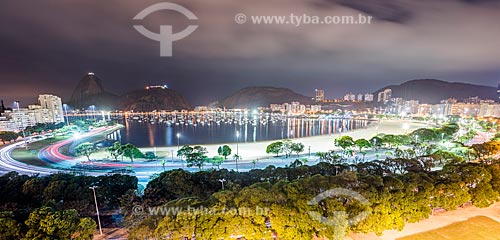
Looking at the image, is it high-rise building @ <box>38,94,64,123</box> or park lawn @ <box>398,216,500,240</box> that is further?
high-rise building @ <box>38,94,64,123</box>

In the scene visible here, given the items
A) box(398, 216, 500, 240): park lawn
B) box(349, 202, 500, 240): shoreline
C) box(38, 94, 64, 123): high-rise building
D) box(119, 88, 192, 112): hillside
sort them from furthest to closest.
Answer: box(119, 88, 192, 112): hillside
box(38, 94, 64, 123): high-rise building
box(349, 202, 500, 240): shoreline
box(398, 216, 500, 240): park lawn

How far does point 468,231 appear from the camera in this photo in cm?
1291

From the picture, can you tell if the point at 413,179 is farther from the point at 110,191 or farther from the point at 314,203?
the point at 110,191

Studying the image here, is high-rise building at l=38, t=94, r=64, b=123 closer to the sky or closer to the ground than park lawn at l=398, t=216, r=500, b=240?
closer to the sky

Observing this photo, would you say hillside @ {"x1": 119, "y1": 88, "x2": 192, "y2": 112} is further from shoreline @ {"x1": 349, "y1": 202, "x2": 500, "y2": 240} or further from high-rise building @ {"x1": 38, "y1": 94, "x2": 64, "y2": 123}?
shoreline @ {"x1": 349, "y1": 202, "x2": 500, "y2": 240}

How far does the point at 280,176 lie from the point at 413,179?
8.03m

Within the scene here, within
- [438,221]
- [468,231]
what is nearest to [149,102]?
[438,221]

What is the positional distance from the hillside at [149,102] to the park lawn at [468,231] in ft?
607

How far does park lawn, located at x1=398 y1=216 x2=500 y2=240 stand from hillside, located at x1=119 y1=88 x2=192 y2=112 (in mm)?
185089

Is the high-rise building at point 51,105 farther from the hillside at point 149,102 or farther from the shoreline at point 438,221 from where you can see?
the hillside at point 149,102

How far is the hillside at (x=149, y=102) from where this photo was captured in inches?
7032

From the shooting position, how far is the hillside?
178625 mm

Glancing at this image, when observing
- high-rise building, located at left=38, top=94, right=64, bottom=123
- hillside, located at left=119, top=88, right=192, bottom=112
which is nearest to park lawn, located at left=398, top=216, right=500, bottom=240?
high-rise building, located at left=38, top=94, right=64, bottom=123

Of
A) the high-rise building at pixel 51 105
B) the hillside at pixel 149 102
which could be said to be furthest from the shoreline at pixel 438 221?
the hillside at pixel 149 102
